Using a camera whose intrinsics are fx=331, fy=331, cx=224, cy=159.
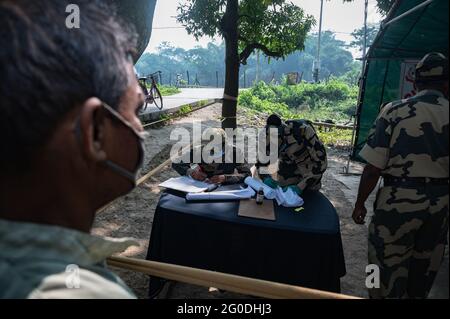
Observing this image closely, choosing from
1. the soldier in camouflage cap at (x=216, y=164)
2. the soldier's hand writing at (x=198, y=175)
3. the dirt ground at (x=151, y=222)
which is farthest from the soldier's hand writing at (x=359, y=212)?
the soldier's hand writing at (x=198, y=175)

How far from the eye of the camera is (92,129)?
63cm

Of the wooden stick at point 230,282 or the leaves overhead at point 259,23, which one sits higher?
the leaves overhead at point 259,23

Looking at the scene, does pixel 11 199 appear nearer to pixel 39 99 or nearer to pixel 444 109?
pixel 39 99

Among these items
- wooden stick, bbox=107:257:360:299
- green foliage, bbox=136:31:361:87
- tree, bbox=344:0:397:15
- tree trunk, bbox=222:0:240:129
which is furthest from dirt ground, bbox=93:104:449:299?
green foliage, bbox=136:31:361:87

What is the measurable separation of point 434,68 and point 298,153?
1662 mm

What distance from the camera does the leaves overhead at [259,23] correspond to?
9.37 m

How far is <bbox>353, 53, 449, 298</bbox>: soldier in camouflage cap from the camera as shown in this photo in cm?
209

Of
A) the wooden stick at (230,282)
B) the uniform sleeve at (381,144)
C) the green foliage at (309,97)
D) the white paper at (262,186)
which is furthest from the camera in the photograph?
the green foliage at (309,97)

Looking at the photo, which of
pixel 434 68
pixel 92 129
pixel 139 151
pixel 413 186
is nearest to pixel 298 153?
pixel 413 186

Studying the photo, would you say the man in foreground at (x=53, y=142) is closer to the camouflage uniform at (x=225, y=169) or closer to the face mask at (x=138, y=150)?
the face mask at (x=138, y=150)

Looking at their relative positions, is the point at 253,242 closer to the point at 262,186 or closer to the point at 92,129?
the point at 262,186

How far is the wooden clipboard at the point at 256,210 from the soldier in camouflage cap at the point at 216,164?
55cm

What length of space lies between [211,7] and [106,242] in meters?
9.52

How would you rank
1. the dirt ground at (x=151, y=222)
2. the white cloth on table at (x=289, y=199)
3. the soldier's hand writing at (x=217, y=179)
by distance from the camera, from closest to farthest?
the white cloth on table at (x=289, y=199)
the dirt ground at (x=151, y=222)
the soldier's hand writing at (x=217, y=179)
